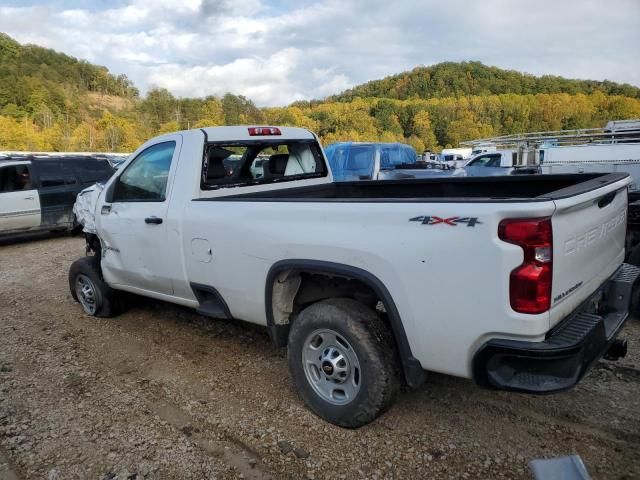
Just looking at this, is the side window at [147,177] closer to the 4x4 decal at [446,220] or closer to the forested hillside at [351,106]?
the 4x4 decal at [446,220]

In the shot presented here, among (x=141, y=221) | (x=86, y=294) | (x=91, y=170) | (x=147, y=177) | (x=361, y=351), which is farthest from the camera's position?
(x=91, y=170)

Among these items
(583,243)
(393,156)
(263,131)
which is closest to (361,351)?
Answer: (583,243)

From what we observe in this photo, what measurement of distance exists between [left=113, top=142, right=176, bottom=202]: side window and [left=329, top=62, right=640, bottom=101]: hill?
12815 cm

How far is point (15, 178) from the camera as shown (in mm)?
9797

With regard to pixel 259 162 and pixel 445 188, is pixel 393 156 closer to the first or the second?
pixel 445 188

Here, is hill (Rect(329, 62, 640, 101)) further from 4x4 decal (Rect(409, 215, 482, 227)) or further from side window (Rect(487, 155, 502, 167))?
4x4 decal (Rect(409, 215, 482, 227))

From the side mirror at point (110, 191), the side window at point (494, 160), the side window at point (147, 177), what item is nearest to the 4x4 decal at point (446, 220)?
the side window at point (147, 177)

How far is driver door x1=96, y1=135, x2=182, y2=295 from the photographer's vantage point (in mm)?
3871

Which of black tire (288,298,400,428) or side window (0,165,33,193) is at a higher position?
side window (0,165,33,193)

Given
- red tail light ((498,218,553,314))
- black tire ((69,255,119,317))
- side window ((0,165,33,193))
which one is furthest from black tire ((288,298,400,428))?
side window ((0,165,33,193))

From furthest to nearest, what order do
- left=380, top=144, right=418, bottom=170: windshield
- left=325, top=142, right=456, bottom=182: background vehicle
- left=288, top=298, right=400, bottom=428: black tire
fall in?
left=380, top=144, right=418, bottom=170: windshield
left=325, top=142, right=456, bottom=182: background vehicle
left=288, top=298, right=400, bottom=428: black tire

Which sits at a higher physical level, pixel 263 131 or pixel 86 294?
pixel 263 131

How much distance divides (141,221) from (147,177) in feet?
1.38

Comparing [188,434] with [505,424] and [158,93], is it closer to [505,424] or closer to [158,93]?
[505,424]
